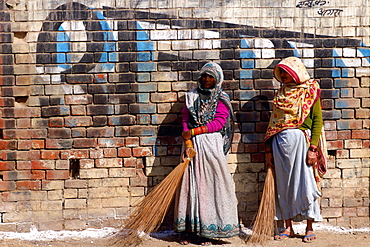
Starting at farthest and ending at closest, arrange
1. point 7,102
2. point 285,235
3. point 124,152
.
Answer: point 124,152, point 7,102, point 285,235

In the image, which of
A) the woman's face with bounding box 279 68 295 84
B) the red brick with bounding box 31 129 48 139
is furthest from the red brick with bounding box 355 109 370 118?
the red brick with bounding box 31 129 48 139

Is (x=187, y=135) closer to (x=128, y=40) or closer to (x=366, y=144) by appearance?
(x=128, y=40)

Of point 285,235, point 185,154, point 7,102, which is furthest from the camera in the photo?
point 7,102

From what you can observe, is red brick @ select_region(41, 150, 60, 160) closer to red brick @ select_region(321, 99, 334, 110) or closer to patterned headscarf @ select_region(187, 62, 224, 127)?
patterned headscarf @ select_region(187, 62, 224, 127)

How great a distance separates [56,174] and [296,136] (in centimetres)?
262

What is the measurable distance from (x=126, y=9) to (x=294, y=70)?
6.24ft

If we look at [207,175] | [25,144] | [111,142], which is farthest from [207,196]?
[25,144]

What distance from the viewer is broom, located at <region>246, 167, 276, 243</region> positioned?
4.86m

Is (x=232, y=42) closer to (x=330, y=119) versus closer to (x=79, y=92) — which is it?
(x=330, y=119)

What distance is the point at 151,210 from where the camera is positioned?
4.75m

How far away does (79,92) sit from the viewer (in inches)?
203

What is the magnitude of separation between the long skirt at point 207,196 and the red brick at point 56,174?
1339 mm

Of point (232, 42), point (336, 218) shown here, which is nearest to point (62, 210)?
point (232, 42)

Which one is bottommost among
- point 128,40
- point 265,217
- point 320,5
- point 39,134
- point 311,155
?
point 265,217
